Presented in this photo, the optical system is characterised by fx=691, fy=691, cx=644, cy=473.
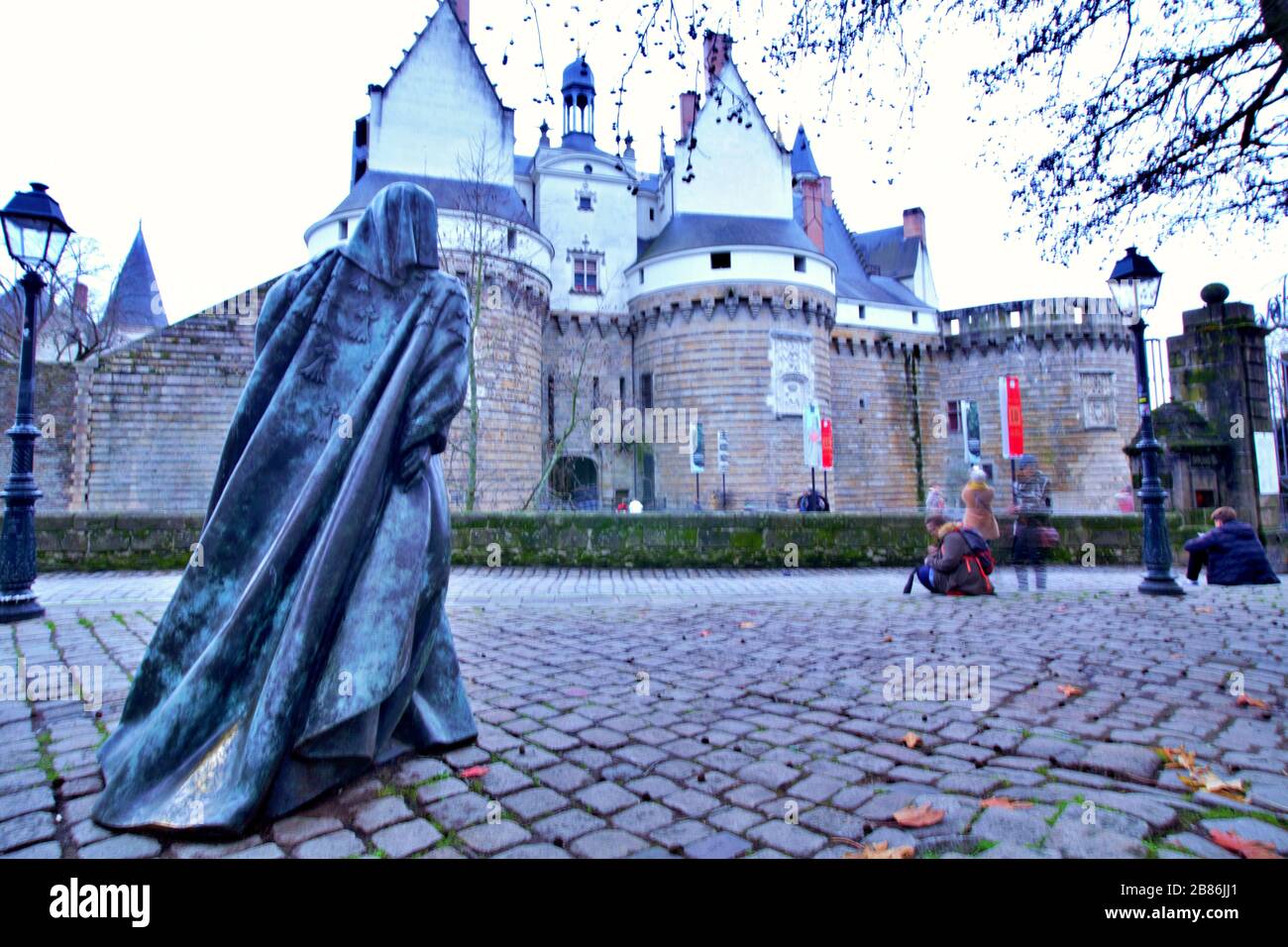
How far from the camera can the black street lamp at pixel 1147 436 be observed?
300 inches

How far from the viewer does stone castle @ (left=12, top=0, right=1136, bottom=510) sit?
63.3ft

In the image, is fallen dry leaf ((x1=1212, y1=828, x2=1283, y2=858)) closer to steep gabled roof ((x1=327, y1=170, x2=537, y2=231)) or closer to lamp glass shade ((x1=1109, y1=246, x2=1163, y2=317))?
lamp glass shade ((x1=1109, y1=246, x2=1163, y2=317))

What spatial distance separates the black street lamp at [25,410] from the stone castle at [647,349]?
966cm

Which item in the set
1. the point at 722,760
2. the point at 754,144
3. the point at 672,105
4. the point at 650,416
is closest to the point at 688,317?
the point at 650,416

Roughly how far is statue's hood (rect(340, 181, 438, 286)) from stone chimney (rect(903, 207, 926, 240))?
4170 centimetres

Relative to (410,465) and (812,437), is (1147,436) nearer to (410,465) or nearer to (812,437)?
(410,465)

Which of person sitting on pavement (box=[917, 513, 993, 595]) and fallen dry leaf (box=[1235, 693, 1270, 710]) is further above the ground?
person sitting on pavement (box=[917, 513, 993, 595])

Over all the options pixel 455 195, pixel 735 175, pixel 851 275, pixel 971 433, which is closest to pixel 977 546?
pixel 455 195

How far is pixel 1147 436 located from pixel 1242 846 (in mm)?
7611

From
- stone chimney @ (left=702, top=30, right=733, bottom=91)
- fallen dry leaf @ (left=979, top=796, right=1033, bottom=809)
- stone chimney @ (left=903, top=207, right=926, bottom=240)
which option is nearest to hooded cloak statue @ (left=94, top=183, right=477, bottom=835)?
fallen dry leaf @ (left=979, top=796, right=1033, bottom=809)

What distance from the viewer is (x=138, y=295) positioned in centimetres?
4028

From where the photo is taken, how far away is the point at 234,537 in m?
2.44

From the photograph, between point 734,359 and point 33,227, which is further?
point 734,359
